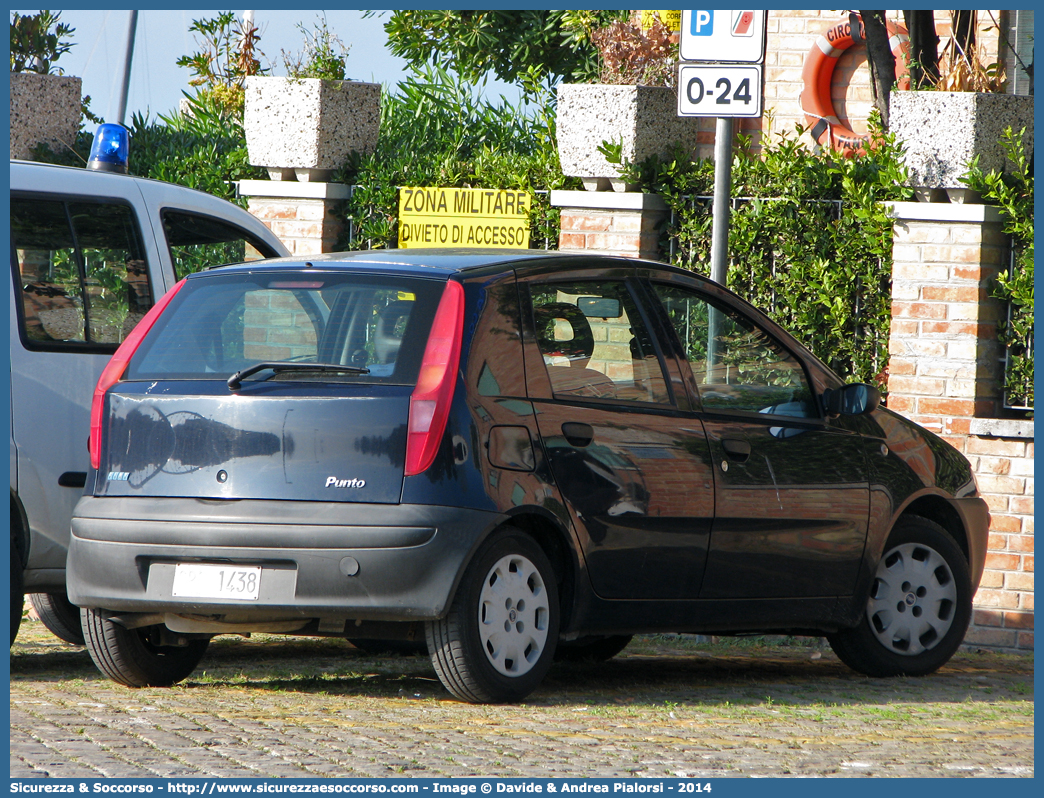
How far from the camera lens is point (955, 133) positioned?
913 cm

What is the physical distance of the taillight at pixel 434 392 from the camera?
5809 mm

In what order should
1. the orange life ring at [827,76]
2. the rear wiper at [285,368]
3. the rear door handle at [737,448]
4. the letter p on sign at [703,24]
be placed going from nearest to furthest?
the rear wiper at [285,368]
the rear door handle at [737,448]
the letter p on sign at [703,24]
the orange life ring at [827,76]

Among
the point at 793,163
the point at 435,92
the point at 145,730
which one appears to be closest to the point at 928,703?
the point at 145,730

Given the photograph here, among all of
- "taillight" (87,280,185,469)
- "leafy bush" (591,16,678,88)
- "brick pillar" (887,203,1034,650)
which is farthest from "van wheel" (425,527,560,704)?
"leafy bush" (591,16,678,88)

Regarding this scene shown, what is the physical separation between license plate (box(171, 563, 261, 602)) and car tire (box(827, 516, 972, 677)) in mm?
2814

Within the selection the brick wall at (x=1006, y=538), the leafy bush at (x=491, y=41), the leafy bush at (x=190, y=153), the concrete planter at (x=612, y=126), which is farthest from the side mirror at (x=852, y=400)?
the leafy bush at (x=491, y=41)

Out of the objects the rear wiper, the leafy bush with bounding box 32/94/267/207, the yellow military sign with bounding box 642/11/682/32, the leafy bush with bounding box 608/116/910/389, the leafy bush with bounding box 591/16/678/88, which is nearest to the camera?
the rear wiper

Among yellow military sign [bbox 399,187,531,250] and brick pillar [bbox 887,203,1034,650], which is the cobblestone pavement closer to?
brick pillar [bbox 887,203,1034,650]

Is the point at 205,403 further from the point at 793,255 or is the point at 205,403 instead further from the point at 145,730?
the point at 793,255

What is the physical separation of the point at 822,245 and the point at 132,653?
4.84 m

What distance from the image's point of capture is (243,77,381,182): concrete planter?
36.7 ft

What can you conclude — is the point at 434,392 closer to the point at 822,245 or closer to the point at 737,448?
the point at 737,448

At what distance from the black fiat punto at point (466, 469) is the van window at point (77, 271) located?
3.05 ft

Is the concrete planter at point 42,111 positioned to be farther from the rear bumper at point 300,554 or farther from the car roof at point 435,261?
the rear bumper at point 300,554
